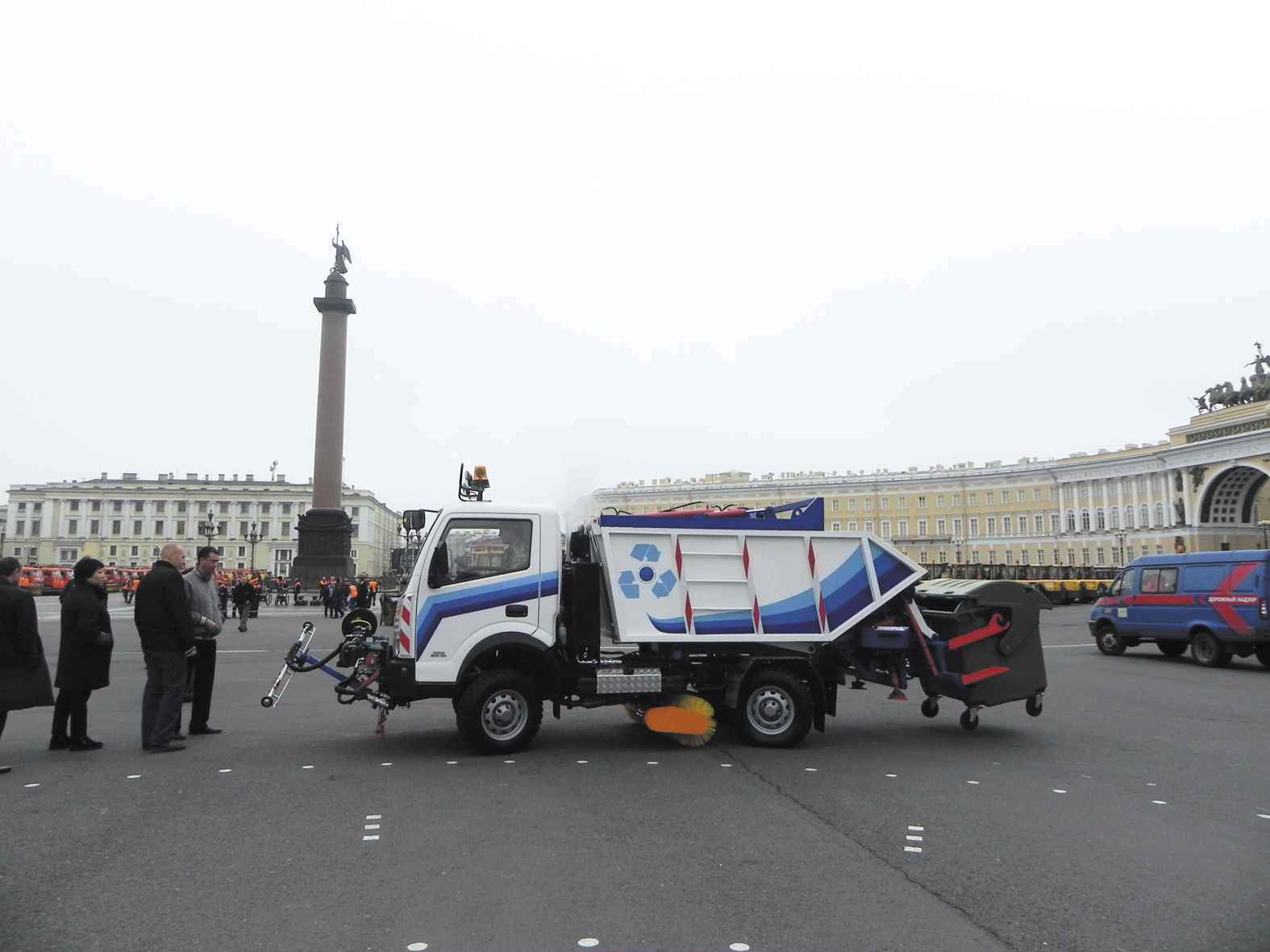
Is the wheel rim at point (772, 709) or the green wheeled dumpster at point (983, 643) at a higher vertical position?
the green wheeled dumpster at point (983, 643)

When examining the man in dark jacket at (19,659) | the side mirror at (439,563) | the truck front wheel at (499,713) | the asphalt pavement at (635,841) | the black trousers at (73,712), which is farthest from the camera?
the black trousers at (73,712)

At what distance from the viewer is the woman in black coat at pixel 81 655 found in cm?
802

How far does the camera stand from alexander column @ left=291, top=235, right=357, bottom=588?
4319 centimetres

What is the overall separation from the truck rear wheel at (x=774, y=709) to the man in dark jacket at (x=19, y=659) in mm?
6255

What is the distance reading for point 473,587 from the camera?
26.3 feet

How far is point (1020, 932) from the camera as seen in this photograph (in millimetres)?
4195

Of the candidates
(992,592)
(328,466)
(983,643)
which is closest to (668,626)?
(983,643)

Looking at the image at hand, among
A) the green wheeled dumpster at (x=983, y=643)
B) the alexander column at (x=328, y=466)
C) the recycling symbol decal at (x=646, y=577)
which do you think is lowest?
the green wheeled dumpster at (x=983, y=643)

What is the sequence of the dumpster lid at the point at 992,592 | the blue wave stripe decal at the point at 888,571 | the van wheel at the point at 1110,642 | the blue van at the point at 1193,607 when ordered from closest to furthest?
the blue wave stripe decal at the point at 888,571
the dumpster lid at the point at 992,592
the blue van at the point at 1193,607
the van wheel at the point at 1110,642

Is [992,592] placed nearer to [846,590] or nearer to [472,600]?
[846,590]

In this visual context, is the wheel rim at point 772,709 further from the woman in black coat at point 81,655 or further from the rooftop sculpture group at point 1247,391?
the rooftop sculpture group at point 1247,391

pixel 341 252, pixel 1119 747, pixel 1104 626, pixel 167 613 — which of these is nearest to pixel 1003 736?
pixel 1119 747

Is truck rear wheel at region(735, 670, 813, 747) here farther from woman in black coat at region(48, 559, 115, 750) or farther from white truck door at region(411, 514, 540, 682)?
woman in black coat at region(48, 559, 115, 750)

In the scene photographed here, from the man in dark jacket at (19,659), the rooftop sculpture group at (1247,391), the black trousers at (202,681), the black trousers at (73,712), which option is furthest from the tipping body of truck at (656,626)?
the rooftop sculpture group at (1247,391)
